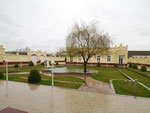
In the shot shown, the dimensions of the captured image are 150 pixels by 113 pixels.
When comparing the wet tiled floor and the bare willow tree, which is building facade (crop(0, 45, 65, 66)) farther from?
the wet tiled floor

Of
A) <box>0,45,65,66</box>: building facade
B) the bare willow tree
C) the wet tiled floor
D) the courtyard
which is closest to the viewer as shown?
the wet tiled floor

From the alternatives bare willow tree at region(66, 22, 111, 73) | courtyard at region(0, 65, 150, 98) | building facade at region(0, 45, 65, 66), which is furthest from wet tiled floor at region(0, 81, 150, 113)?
building facade at region(0, 45, 65, 66)

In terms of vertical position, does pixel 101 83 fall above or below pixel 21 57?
below

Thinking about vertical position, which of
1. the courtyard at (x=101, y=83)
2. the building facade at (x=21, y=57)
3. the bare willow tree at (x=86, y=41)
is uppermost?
the bare willow tree at (x=86, y=41)

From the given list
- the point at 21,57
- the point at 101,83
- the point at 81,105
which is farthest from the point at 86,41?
the point at 21,57

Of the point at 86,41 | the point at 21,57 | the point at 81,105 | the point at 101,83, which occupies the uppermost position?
the point at 86,41

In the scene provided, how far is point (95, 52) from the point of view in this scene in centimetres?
1448

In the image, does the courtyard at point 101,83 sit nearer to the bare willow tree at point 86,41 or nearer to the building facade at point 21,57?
the bare willow tree at point 86,41

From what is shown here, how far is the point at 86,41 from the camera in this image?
47.7 feet

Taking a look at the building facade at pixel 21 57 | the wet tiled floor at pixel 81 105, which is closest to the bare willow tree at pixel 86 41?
the wet tiled floor at pixel 81 105

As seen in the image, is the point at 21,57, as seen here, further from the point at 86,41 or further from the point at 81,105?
the point at 81,105

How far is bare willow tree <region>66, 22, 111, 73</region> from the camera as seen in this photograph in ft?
47.0

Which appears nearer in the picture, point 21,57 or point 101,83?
point 101,83

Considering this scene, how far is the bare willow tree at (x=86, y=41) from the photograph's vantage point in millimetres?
14312
